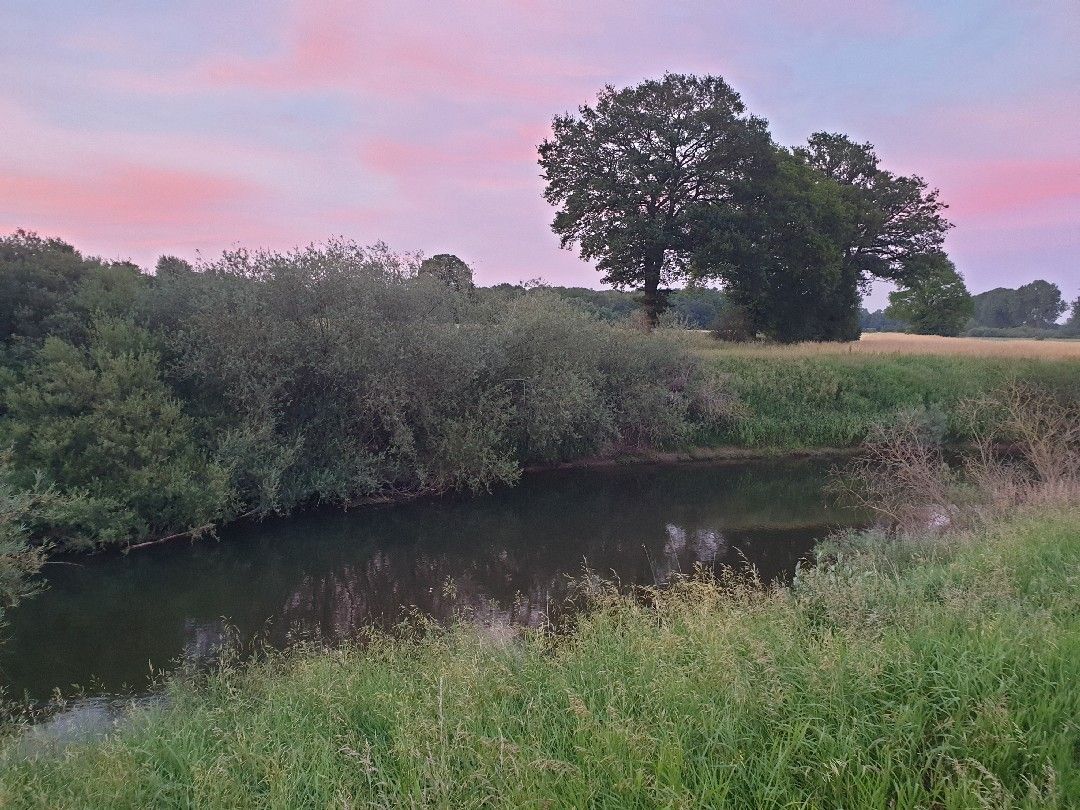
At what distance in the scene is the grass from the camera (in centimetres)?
312

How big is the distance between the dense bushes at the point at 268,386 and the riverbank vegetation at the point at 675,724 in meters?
8.38

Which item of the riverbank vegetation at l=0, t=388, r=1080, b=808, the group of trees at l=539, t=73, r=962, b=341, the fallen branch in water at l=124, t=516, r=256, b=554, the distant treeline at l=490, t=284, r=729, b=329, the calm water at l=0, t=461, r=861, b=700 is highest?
the group of trees at l=539, t=73, r=962, b=341

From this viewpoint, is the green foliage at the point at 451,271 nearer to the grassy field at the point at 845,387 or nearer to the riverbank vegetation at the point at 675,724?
the grassy field at the point at 845,387

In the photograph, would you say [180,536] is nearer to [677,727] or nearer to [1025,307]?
[677,727]

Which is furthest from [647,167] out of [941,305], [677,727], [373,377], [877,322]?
[877,322]

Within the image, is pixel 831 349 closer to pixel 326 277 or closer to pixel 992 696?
pixel 326 277

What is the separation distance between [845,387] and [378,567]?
1921 cm

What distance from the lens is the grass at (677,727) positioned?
123 inches

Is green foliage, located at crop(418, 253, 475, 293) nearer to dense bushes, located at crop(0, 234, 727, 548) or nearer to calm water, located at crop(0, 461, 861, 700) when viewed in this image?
dense bushes, located at crop(0, 234, 727, 548)

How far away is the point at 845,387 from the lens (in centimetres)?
2412

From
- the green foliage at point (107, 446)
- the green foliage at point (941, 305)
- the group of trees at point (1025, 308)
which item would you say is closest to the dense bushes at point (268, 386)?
the green foliage at point (107, 446)

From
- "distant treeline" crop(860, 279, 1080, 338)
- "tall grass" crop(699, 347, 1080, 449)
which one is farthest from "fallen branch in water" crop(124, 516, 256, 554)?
"distant treeline" crop(860, 279, 1080, 338)

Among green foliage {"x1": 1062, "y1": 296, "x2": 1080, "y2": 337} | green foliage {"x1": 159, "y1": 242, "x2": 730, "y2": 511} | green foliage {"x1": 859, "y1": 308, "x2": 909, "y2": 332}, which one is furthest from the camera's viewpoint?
green foliage {"x1": 859, "y1": 308, "x2": 909, "y2": 332}

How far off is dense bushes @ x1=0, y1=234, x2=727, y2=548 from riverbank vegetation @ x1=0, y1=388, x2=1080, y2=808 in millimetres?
8379
